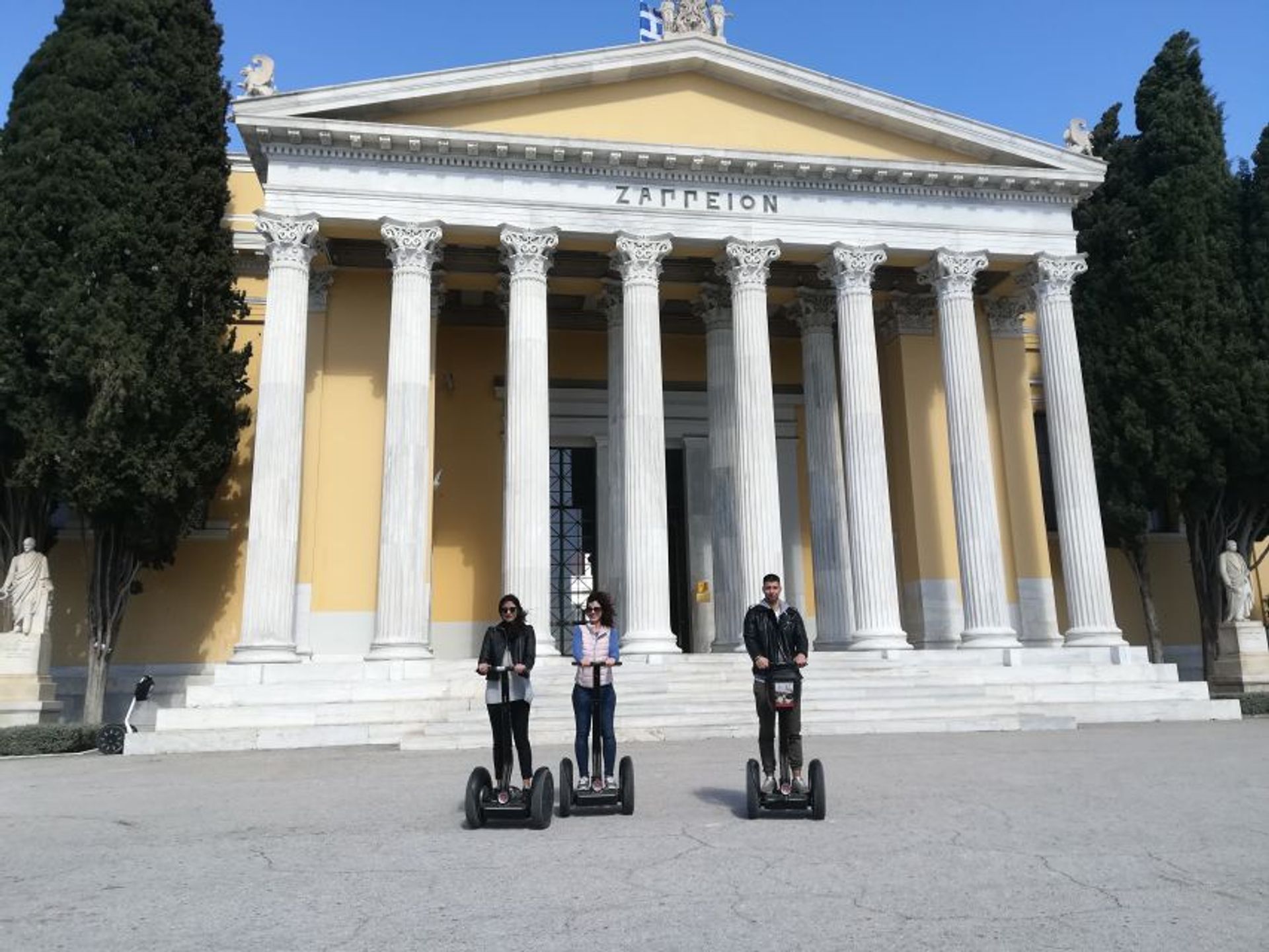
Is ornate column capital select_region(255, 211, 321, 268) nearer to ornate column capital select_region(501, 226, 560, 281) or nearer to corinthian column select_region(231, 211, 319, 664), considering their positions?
corinthian column select_region(231, 211, 319, 664)

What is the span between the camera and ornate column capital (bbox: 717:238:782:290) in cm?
1823

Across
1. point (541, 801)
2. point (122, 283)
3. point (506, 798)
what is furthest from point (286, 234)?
point (541, 801)

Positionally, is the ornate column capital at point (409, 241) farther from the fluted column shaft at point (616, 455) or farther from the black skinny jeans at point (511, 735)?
the black skinny jeans at point (511, 735)

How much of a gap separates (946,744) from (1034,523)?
33.7ft

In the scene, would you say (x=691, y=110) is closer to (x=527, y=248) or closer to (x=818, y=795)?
(x=527, y=248)

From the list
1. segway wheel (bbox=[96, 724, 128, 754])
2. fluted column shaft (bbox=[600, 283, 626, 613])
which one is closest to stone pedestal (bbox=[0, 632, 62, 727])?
segway wheel (bbox=[96, 724, 128, 754])

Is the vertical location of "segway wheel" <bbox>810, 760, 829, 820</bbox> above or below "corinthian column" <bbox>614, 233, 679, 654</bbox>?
below

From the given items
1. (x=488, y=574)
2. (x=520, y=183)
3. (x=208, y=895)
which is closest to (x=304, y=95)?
(x=520, y=183)

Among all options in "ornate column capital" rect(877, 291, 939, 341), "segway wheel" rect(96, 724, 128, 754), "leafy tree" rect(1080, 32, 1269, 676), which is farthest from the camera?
"ornate column capital" rect(877, 291, 939, 341)

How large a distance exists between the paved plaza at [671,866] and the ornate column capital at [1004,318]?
13.9 metres

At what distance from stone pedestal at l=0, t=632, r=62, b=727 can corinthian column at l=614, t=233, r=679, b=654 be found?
9453 millimetres

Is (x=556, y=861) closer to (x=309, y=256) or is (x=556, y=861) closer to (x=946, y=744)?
(x=946, y=744)

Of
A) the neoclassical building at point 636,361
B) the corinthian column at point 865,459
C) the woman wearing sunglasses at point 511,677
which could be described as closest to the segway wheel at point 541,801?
the woman wearing sunglasses at point 511,677

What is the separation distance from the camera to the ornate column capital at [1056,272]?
19.5 metres
